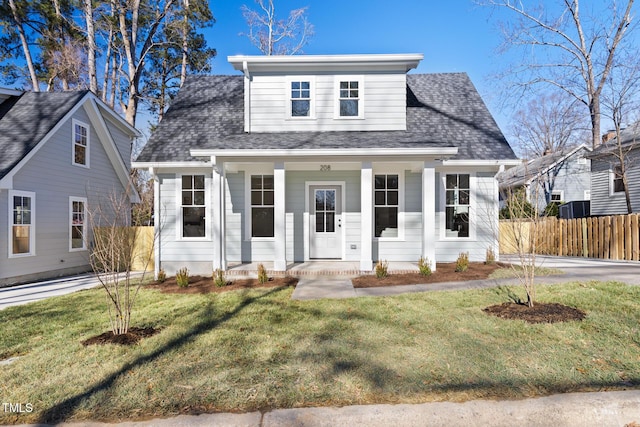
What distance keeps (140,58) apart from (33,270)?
14.2 meters

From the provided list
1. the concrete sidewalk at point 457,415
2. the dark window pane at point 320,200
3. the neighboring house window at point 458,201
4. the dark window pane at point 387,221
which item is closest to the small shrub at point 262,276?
the dark window pane at point 320,200

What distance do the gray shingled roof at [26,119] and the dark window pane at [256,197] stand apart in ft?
19.7

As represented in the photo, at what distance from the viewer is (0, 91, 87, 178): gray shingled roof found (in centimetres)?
911

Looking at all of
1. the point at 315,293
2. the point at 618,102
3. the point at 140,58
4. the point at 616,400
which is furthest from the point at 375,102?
the point at 140,58

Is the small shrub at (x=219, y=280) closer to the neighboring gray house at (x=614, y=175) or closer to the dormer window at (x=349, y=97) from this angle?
the dormer window at (x=349, y=97)

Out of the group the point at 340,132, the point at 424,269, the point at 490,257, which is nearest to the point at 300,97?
the point at 340,132

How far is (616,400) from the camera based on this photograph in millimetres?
2814

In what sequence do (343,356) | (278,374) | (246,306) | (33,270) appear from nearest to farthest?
1. (278,374)
2. (343,356)
3. (246,306)
4. (33,270)

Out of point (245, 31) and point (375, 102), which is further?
point (245, 31)

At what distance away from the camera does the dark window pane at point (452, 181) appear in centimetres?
965

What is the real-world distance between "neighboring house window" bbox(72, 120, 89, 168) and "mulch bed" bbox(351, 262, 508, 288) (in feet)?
33.2

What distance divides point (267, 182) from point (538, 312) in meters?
7.07

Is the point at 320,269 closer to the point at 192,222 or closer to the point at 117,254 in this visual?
the point at 192,222

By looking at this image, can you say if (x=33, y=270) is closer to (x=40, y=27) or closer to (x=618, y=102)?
(x=40, y=27)
